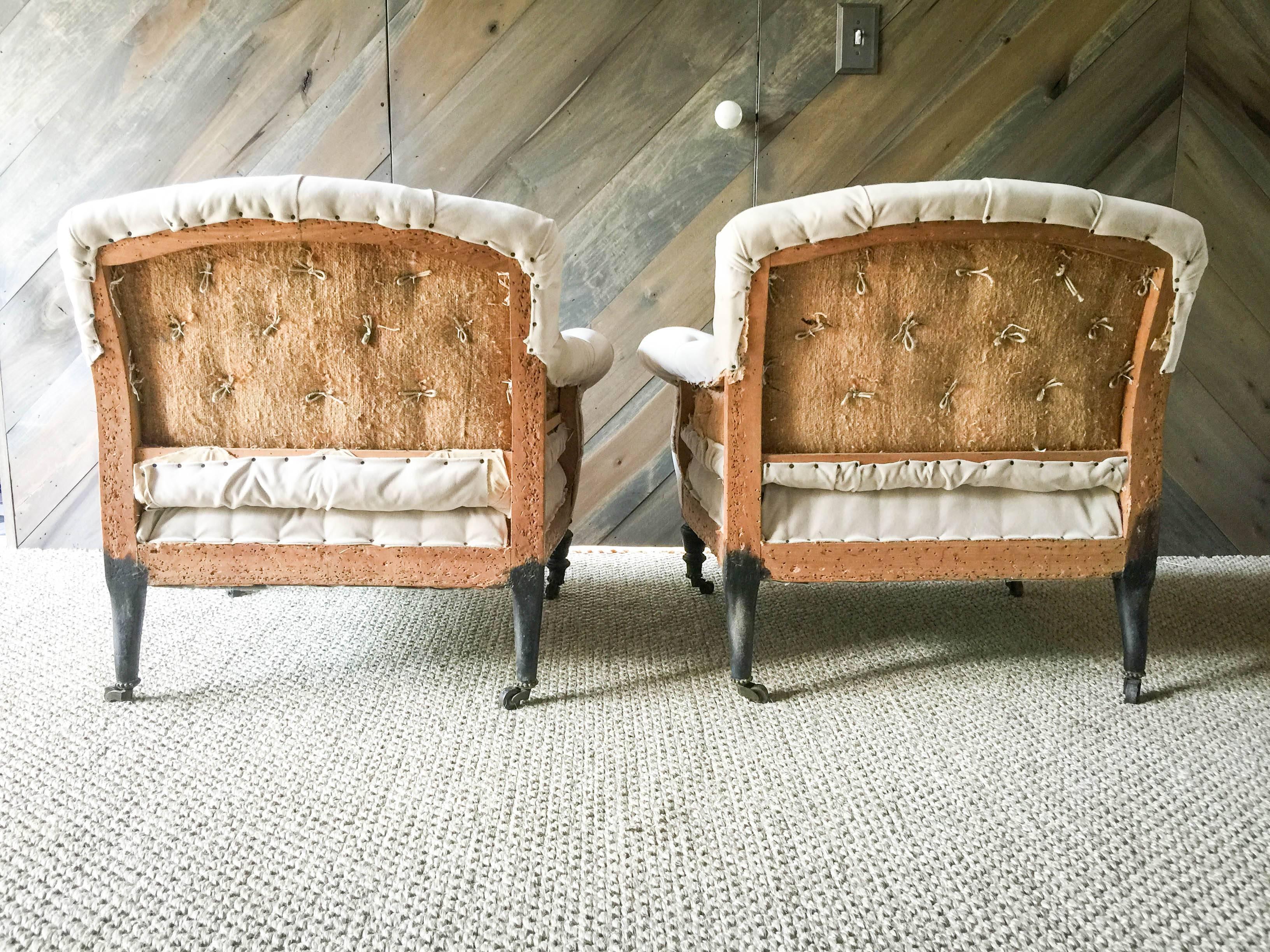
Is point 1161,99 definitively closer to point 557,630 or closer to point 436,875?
point 557,630

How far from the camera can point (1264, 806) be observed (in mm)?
944

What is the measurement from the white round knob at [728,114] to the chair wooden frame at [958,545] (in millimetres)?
1057

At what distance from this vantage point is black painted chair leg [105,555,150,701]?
3.90 ft

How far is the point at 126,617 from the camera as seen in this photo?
120 centimetres

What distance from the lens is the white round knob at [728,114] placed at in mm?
1968

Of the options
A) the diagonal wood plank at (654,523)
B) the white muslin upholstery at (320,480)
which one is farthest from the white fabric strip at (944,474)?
the diagonal wood plank at (654,523)

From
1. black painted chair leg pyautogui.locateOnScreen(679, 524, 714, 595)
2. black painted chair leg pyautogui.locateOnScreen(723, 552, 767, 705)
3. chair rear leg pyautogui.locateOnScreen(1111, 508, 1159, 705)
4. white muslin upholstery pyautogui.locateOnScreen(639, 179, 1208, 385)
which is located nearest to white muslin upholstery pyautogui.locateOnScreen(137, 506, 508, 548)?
black painted chair leg pyautogui.locateOnScreen(723, 552, 767, 705)

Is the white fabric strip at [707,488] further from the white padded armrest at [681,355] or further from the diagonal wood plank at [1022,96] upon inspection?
the diagonal wood plank at [1022,96]

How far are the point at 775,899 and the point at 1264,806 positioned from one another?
0.60 m

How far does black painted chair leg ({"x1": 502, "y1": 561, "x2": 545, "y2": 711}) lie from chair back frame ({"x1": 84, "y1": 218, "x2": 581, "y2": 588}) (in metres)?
0.02

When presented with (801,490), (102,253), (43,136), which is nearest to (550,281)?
(801,490)

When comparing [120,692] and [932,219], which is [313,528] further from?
[932,219]

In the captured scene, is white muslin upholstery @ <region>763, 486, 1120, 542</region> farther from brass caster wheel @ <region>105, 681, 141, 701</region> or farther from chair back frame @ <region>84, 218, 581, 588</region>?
brass caster wheel @ <region>105, 681, 141, 701</region>

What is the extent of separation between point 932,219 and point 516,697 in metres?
0.86
